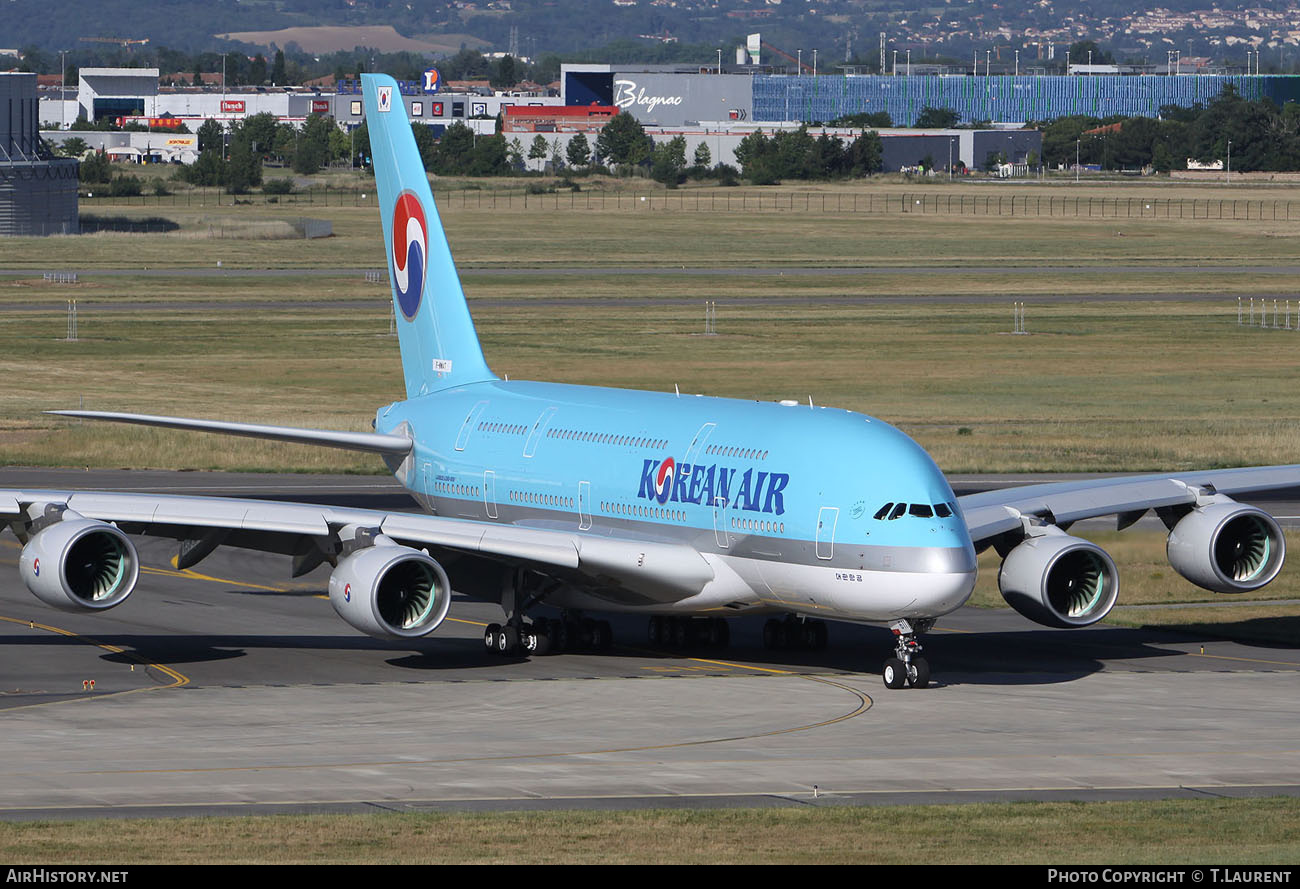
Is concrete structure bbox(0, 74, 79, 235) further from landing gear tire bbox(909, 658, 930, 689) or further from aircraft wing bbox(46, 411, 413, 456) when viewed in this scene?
landing gear tire bbox(909, 658, 930, 689)

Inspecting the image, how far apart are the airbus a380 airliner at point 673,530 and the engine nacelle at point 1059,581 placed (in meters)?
0.05

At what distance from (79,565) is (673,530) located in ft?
38.0

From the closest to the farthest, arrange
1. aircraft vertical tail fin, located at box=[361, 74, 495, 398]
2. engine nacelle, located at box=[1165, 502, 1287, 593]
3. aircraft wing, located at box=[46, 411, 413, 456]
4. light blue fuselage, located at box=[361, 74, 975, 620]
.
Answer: light blue fuselage, located at box=[361, 74, 975, 620], engine nacelle, located at box=[1165, 502, 1287, 593], aircraft wing, located at box=[46, 411, 413, 456], aircraft vertical tail fin, located at box=[361, 74, 495, 398]

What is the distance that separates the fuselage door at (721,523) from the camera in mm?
39219

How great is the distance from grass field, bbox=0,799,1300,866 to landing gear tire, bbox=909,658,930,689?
947cm

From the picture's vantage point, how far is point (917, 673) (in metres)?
38.5

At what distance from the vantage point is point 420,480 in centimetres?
4838

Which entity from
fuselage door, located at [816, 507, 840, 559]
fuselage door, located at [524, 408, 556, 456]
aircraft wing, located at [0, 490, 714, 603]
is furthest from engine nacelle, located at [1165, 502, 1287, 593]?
fuselage door, located at [524, 408, 556, 456]

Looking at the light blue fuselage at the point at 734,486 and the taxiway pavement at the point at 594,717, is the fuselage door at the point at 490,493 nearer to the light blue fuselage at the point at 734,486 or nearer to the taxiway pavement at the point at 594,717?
the light blue fuselage at the point at 734,486

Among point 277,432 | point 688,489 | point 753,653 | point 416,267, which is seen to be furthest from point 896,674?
point 416,267

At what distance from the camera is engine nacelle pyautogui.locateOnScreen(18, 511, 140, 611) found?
1505 inches

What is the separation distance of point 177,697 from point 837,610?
12.6 metres

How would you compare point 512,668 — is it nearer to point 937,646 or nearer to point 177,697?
point 177,697

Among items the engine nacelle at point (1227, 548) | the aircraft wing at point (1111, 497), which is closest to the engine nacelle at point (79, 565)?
the aircraft wing at point (1111, 497)
